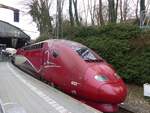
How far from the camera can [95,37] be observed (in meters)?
22.1

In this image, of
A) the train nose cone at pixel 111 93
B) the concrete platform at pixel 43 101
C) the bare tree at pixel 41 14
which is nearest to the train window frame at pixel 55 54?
the concrete platform at pixel 43 101

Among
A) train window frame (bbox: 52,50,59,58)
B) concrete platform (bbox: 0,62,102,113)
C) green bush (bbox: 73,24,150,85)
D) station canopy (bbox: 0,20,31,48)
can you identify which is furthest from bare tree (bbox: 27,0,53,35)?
concrete platform (bbox: 0,62,102,113)

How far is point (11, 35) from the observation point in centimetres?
8375

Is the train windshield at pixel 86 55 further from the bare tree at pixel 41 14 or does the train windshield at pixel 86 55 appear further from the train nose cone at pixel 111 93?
the bare tree at pixel 41 14

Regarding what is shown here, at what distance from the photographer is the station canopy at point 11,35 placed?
272ft

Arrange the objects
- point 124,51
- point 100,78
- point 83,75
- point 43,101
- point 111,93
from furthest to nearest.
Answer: point 124,51, point 83,75, point 100,78, point 111,93, point 43,101

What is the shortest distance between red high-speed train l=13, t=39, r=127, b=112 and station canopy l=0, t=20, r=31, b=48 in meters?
67.3

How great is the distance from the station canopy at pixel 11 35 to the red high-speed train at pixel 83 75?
67.3 m

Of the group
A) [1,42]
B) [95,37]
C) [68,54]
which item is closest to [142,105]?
[68,54]

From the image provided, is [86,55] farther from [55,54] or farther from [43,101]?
[43,101]

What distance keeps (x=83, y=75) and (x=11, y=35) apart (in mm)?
73008

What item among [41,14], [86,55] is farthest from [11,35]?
[86,55]

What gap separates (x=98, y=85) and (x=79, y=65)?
149 centimetres

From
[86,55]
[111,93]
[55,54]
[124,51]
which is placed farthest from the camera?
[124,51]
